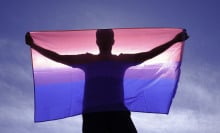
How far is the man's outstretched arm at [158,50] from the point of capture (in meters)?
7.21

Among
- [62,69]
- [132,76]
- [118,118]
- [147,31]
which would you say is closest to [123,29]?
[147,31]

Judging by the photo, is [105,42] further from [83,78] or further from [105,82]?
[83,78]

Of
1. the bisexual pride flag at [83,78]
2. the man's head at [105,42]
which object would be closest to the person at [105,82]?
the man's head at [105,42]

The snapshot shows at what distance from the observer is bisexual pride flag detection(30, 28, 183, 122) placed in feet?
24.2

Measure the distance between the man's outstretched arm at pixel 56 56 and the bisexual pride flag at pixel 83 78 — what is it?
0.16 m

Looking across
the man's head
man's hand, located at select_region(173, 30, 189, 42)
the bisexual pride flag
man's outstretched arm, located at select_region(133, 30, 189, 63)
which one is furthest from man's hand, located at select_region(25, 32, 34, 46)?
man's hand, located at select_region(173, 30, 189, 42)

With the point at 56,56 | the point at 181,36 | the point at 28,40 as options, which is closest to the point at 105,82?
the point at 56,56

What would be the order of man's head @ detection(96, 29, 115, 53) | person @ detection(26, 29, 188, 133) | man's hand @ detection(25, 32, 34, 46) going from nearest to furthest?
person @ detection(26, 29, 188, 133)
man's head @ detection(96, 29, 115, 53)
man's hand @ detection(25, 32, 34, 46)

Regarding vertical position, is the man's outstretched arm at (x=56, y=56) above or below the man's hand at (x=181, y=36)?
below

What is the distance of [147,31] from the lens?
333 inches

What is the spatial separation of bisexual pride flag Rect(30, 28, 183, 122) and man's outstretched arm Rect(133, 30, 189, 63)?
0.50ft

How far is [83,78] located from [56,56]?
754 millimetres

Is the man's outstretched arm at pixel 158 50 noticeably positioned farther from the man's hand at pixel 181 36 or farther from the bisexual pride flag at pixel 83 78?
the bisexual pride flag at pixel 83 78

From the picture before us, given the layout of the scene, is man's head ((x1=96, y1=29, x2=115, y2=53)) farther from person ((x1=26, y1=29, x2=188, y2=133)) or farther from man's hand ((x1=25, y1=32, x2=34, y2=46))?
man's hand ((x1=25, y1=32, x2=34, y2=46))
